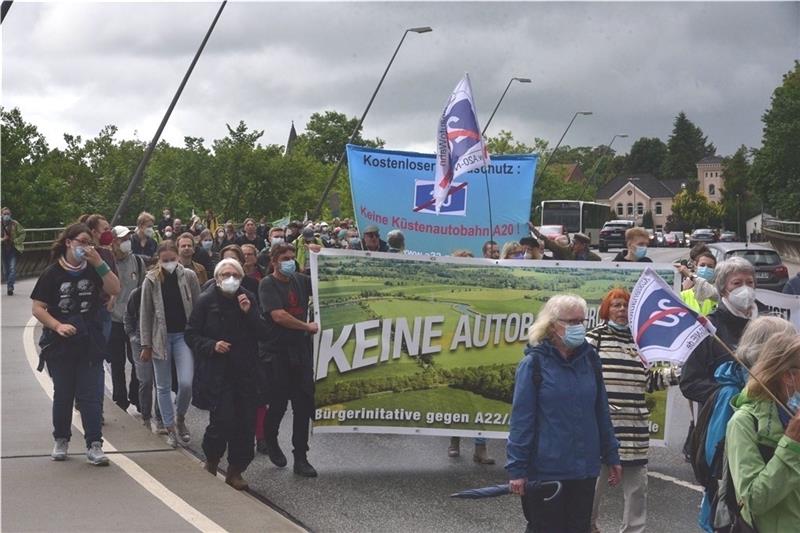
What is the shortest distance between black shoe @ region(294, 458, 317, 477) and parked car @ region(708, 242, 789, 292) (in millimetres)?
21984

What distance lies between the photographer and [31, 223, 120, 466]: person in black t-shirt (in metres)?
8.16

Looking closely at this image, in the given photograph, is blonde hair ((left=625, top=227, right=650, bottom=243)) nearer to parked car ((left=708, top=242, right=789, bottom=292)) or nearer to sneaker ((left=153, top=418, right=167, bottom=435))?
sneaker ((left=153, top=418, right=167, bottom=435))

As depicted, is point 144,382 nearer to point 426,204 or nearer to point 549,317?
point 426,204

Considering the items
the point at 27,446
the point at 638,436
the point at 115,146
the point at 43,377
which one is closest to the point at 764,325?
the point at 638,436

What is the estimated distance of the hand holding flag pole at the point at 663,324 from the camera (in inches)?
230

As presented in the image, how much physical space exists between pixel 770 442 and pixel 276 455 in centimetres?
546

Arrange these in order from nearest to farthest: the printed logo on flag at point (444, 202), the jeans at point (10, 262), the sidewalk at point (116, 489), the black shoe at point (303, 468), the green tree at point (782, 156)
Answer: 1. the sidewalk at point (116, 489)
2. the black shoe at point (303, 468)
3. the printed logo on flag at point (444, 202)
4. the jeans at point (10, 262)
5. the green tree at point (782, 156)

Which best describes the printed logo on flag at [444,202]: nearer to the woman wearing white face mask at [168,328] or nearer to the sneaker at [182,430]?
the woman wearing white face mask at [168,328]

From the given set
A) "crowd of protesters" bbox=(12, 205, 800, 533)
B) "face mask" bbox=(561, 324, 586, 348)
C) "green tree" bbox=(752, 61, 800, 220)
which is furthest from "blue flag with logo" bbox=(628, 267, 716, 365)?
"green tree" bbox=(752, 61, 800, 220)

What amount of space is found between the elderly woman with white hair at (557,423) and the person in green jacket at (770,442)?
44.8 inches

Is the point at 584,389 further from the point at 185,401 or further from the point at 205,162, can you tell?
the point at 205,162

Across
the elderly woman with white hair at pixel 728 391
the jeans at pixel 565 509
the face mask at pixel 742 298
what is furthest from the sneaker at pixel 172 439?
the elderly woman with white hair at pixel 728 391

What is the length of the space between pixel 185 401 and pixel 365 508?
270 cm

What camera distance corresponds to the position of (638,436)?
671 cm
